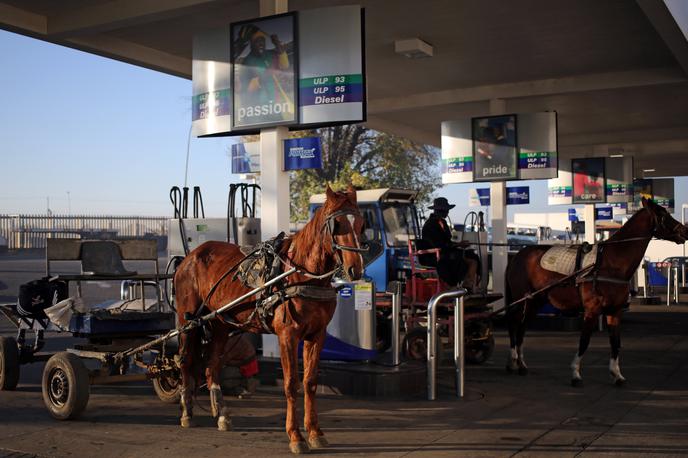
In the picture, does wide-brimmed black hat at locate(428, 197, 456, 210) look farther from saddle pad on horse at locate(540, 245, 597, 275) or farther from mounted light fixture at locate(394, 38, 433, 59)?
mounted light fixture at locate(394, 38, 433, 59)

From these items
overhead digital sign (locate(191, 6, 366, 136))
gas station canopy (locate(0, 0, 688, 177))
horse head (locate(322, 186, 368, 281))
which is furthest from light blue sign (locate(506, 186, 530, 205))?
horse head (locate(322, 186, 368, 281))

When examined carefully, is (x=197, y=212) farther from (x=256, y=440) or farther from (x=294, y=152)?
(x=256, y=440)

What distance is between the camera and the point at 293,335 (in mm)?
7492

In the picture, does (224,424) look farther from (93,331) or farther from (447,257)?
(447,257)

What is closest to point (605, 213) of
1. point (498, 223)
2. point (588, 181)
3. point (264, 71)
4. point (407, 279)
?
point (588, 181)

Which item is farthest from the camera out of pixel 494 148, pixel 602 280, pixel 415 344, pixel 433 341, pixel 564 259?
pixel 494 148

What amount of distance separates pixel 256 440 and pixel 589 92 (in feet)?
53.3

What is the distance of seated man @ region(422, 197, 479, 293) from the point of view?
13.4m

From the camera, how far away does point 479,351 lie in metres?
13.6

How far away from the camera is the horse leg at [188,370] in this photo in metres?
8.59

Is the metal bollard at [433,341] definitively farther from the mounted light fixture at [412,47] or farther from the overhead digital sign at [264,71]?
the mounted light fixture at [412,47]

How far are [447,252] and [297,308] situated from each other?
6.34 metres

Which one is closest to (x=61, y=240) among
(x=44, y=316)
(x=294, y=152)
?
(x=44, y=316)

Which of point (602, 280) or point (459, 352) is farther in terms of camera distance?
point (602, 280)
